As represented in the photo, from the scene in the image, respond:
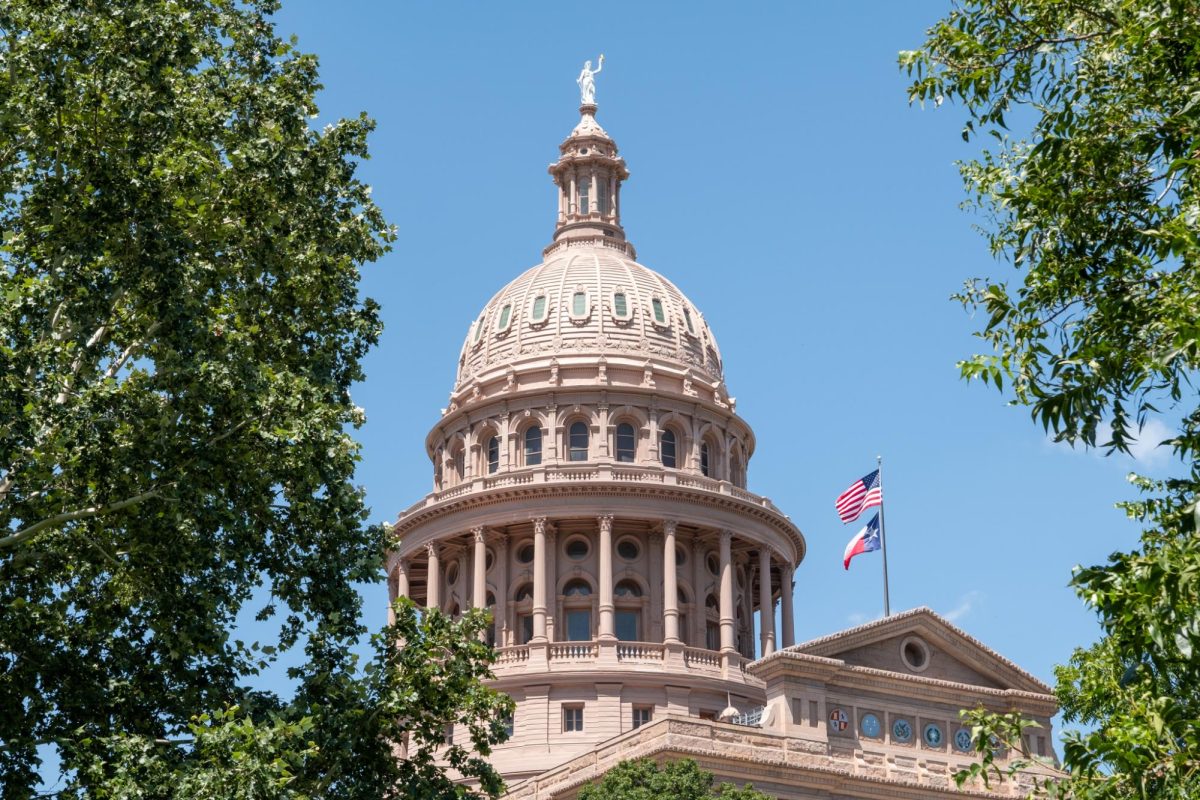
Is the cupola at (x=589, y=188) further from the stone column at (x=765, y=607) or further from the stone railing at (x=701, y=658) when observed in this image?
the stone railing at (x=701, y=658)

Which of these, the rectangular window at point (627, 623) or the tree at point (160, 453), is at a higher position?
the rectangular window at point (627, 623)

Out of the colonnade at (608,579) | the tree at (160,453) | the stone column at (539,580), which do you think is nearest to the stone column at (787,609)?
the colonnade at (608,579)

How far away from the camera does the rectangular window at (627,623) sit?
88812mm

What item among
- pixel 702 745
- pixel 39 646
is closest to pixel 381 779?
pixel 39 646

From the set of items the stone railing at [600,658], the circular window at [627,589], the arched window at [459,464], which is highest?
the arched window at [459,464]

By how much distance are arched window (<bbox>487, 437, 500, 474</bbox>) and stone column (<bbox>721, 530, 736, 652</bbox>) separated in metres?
12.7

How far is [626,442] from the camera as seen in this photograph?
9300 centimetres

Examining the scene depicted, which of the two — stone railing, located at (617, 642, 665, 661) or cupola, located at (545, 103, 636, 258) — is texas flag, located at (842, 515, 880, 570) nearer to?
stone railing, located at (617, 642, 665, 661)

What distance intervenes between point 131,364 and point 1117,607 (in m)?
19.0

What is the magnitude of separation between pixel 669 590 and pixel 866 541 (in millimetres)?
15277

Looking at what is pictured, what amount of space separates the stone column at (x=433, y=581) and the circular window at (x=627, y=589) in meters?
9.14

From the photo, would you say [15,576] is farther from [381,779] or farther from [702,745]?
[702,745]

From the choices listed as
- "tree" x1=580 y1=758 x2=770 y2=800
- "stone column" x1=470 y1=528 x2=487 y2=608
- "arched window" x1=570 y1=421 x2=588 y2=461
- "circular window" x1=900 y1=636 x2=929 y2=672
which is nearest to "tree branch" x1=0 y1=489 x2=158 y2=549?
"tree" x1=580 y1=758 x2=770 y2=800

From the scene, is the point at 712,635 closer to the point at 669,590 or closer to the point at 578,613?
the point at 669,590
